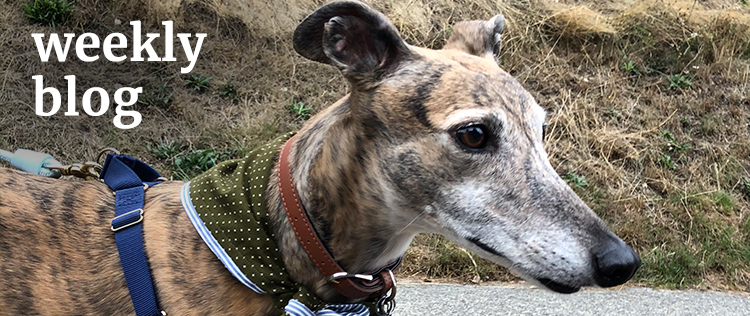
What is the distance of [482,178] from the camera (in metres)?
1.82

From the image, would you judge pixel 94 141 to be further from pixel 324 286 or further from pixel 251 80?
pixel 324 286

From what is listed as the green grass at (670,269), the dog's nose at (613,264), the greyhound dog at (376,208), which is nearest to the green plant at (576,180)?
the green grass at (670,269)

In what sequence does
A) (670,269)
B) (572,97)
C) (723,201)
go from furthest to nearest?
1. (572,97)
2. (723,201)
3. (670,269)

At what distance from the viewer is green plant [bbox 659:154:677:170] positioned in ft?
16.6

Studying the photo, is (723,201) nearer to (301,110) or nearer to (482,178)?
(301,110)

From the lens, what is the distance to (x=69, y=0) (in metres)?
5.34

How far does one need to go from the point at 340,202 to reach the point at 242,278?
1.29 ft

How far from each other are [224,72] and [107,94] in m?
1.02

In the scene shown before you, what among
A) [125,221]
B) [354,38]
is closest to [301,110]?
[354,38]

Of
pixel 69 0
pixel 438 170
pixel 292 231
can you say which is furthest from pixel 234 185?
pixel 69 0

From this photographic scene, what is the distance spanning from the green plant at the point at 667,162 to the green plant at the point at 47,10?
555 cm

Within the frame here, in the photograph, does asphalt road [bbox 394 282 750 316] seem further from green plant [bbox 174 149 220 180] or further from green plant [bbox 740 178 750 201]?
green plant [bbox 174 149 220 180]

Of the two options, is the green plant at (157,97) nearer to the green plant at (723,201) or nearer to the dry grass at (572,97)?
the dry grass at (572,97)

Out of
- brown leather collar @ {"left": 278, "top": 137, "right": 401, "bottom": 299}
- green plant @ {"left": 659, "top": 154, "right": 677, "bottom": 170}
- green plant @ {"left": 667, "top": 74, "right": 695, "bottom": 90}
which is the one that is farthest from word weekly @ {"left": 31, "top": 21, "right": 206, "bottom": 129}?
green plant @ {"left": 667, "top": 74, "right": 695, "bottom": 90}
